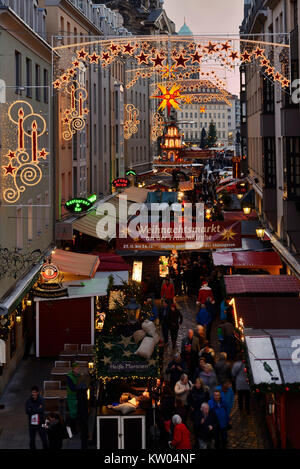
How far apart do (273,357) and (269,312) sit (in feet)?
15.1

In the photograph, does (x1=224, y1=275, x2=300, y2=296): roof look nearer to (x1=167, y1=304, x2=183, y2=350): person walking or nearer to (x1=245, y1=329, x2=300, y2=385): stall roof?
(x1=167, y1=304, x2=183, y2=350): person walking

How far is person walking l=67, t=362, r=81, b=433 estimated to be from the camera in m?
16.2

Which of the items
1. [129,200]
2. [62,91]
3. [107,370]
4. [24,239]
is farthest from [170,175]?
[107,370]

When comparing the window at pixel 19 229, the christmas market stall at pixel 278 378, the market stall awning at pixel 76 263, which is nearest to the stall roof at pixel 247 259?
the market stall awning at pixel 76 263

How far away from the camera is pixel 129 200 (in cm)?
4828

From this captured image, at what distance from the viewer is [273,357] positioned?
48.6 ft

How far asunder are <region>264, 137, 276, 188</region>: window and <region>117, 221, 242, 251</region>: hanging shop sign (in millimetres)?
5628

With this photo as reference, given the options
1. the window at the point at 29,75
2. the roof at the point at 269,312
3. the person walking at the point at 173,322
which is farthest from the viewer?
the window at the point at 29,75

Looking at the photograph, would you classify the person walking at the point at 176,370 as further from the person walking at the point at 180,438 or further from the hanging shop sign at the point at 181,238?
the hanging shop sign at the point at 181,238

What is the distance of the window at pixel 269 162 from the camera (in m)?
33.6

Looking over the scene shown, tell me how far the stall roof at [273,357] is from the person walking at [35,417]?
4.17 meters
